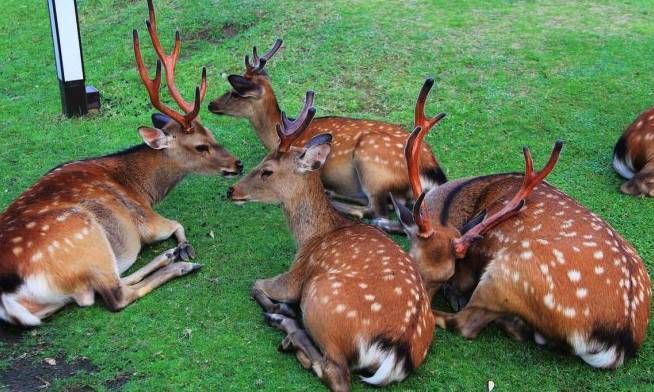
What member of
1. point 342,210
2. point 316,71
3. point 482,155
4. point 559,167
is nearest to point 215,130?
point 316,71

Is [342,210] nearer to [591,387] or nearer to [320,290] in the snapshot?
[320,290]

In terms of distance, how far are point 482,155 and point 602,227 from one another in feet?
7.75

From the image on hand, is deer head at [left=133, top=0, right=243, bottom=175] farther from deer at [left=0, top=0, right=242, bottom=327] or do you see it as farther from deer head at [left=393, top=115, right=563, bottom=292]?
deer head at [left=393, top=115, right=563, bottom=292]

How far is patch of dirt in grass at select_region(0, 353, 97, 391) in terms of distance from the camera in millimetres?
4105

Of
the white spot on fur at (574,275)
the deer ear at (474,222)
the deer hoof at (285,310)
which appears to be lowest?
the deer hoof at (285,310)

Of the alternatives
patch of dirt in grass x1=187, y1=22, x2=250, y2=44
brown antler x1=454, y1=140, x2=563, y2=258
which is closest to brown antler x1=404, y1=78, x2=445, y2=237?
brown antler x1=454, y1=140, x2=563, y2=258

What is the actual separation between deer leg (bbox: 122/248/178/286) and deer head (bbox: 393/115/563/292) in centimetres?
167

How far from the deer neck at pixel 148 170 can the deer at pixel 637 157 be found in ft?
11.1

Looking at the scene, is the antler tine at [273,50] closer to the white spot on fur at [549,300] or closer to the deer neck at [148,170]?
the deer neck at [148,170]

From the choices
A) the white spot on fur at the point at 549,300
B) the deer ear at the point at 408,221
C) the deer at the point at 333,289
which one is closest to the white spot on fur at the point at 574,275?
the white spot on fur at the point at 549,300

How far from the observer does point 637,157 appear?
6.21 m

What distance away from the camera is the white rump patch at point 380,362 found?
3.92 meters

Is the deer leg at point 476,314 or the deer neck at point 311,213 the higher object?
the deer neck at point 311,213

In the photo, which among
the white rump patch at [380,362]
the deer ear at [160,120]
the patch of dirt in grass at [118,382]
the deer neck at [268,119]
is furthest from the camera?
the deer neck at [268,119]
